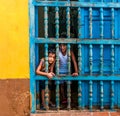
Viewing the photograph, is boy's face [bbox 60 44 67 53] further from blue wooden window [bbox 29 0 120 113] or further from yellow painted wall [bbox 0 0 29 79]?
yellow painted wall [bbox 0 0 29 79]

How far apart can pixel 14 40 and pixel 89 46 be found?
1.07 meters

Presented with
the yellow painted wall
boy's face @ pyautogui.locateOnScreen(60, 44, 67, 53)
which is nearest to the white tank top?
boy's face @ pyautogui.locateOnScreen(60, 44, 67, 53)

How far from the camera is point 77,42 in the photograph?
5.50 m

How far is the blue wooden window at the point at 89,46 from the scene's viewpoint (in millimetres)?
5477

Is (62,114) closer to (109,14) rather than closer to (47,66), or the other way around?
(47,66)

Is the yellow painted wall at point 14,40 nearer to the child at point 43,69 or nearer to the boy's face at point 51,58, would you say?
the child at point 43,69

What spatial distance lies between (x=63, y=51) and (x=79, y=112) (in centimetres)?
90

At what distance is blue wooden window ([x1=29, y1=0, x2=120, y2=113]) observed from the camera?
5.48m

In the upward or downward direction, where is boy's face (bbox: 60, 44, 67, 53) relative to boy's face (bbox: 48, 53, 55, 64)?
upward

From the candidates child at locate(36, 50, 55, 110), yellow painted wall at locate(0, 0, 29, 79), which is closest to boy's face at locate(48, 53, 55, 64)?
child at locate(36, 50, 55, 110)

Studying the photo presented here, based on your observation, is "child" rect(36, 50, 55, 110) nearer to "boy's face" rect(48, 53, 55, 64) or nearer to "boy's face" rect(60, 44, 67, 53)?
"boy's face" rect(48, 53, 55, 64)

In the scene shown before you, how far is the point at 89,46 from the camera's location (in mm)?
5547

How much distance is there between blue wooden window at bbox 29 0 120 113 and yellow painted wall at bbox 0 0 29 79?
0.10 m

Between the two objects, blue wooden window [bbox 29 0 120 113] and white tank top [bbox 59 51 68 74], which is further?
white tank top [bbox 59 51 68 74]
